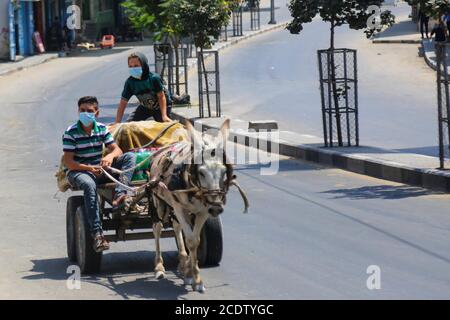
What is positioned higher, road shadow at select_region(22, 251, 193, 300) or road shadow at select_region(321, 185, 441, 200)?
road shadow at select_region(321, 185, 441, 200)

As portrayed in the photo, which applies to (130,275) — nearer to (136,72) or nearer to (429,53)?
(136,72)

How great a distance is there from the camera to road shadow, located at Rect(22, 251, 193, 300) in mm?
9922

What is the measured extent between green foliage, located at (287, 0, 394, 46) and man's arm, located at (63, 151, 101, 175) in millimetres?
10916

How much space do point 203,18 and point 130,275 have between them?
61.4ft

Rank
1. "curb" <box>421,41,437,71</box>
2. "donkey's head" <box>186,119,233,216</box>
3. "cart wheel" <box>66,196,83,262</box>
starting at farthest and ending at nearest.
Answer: "curb" <box>421,41,437,71</box>
"cart wheel" <box>66,196,83,262</box>
"donkey's head" <box>186,119,233,216</box>

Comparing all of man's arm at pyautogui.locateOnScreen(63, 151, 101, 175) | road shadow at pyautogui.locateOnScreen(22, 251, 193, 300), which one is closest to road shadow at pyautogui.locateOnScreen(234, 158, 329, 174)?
road shadow at pyautogui.locateOnScreen(22, 251, 193, 300)

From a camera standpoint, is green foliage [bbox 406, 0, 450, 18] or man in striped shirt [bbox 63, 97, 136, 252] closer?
man in striped shirt [bbox 63, 97, 136, 252]

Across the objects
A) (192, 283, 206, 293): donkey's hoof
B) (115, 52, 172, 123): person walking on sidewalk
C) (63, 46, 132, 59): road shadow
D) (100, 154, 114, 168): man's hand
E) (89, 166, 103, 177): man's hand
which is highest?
(63, 46, 132, 59): road shadow

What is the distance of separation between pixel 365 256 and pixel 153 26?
23212 millimetres

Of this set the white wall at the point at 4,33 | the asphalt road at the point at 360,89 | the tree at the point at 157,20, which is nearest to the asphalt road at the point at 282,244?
the asphalt road at the point at 360,89

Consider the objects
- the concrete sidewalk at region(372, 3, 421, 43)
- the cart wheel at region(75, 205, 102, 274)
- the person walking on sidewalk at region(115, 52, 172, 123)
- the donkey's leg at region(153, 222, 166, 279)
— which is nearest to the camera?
the donkey's leg at region(153, 222, 166, 279)

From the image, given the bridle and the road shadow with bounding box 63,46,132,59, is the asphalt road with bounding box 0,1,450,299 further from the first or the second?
the road shadow with bounding box 63,46,132,59

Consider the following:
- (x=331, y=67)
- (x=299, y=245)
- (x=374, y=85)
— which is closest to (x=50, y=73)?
(x=374, y=85)

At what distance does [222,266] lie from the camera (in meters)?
11.1
